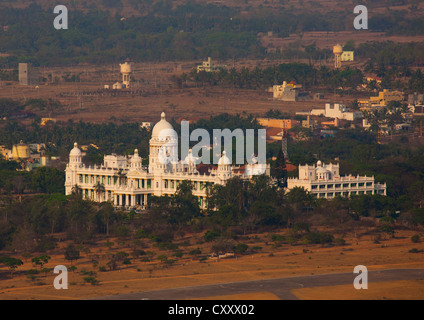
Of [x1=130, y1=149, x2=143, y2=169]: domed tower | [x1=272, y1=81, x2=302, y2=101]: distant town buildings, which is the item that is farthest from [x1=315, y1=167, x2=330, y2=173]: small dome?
[x1=272, y1=81, x2=302, y2=101]: distant town buildings

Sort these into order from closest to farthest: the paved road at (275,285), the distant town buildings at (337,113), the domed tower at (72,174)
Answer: the paved road at (275,285)
the domed tower at (72,174)
the distant town buildings at (337,113)

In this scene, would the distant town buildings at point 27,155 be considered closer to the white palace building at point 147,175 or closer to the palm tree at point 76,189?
the white palace building at point 147,175

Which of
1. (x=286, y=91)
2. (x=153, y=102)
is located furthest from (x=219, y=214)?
(x=286, y=91)

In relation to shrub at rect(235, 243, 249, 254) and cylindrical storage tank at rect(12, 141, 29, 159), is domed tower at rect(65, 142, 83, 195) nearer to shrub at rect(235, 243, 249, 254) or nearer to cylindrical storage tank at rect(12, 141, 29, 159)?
cylindrical storage tank at rect(12, 141, 29, 159)

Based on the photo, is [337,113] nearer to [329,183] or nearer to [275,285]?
[329,183]

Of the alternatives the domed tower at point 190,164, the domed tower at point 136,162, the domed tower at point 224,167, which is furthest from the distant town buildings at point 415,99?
the domed tower at point 224,167

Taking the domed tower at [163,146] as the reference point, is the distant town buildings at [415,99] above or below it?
above
